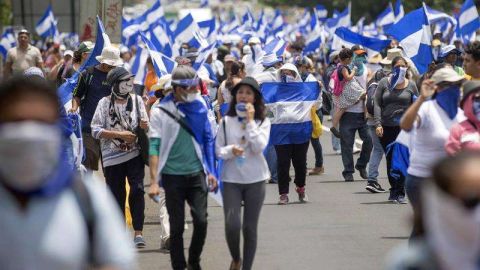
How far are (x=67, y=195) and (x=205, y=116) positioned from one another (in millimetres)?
5367

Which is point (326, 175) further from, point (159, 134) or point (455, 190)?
point (455, 190)

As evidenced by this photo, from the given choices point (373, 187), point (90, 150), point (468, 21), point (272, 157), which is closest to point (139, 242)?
point (90, 150)

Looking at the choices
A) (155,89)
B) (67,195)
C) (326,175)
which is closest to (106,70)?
(155,89)

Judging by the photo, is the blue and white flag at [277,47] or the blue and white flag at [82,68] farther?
the blue and white flag at [277,47]

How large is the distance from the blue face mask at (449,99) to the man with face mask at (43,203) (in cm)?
470

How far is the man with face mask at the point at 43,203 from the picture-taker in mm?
4176

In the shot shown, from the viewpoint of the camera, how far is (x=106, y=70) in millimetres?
12453

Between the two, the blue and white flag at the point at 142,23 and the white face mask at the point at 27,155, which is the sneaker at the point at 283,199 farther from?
the blue and white flag at the point at 142,23

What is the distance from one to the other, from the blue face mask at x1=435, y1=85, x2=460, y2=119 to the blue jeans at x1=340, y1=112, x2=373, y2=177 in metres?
8.04

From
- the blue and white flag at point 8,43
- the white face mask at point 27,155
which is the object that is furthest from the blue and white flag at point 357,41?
the white face mask at point 27,155

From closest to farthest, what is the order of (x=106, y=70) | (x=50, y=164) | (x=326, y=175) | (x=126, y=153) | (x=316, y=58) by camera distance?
1. (x=50, y=164)
2. (x=126, y=153)
3. (x=106, y=70)
4. (x=326, y=175)
5. (x=316, y=58)

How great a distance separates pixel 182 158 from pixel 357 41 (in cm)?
1434

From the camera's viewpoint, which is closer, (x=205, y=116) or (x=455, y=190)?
(x=455, y=190)

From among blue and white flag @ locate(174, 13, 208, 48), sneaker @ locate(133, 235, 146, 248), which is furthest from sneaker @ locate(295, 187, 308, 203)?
blue and white flag @ locate(174, 13, 208, 48)
